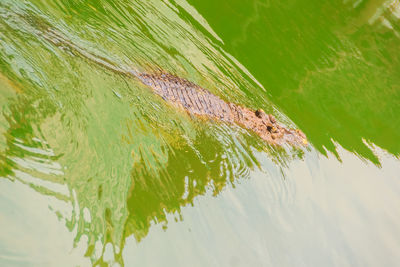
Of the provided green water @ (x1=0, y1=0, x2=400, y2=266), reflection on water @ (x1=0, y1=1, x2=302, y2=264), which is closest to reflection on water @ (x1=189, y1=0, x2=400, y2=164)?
green water @ (x1=0, y1=0, x2=400, y2=266)

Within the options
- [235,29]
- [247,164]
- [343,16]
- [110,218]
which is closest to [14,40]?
[110,218]

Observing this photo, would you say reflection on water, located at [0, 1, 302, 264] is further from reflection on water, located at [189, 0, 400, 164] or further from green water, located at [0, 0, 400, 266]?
reflection on water, located at [189, 0, 400, 164]

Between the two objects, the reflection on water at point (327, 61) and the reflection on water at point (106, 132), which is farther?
the reflection on water at point (327, 61)

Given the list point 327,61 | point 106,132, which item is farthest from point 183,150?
point 327,61

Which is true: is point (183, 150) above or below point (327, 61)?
below

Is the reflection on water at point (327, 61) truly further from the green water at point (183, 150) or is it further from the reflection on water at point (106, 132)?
the reflection on water at point (106, 132)

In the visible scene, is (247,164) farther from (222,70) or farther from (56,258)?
(56,258)

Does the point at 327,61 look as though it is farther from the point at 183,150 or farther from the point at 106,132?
the point at 106,132

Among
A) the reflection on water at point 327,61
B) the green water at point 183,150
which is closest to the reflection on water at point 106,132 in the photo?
the green water at point 183,150
